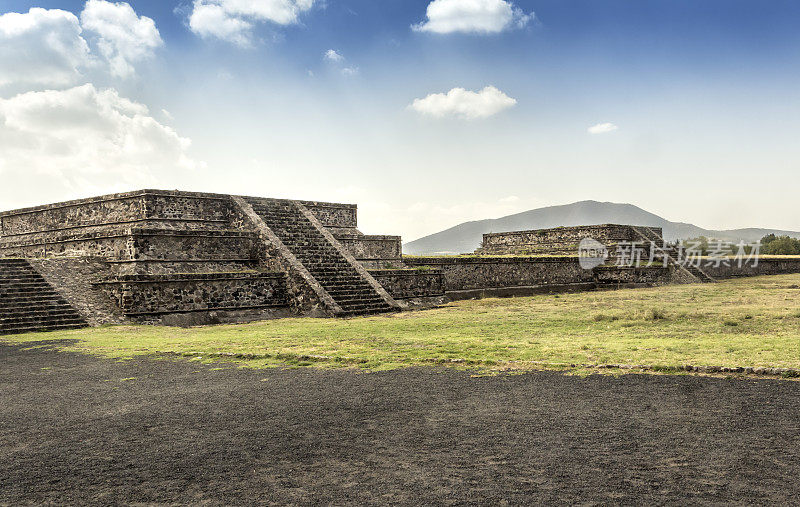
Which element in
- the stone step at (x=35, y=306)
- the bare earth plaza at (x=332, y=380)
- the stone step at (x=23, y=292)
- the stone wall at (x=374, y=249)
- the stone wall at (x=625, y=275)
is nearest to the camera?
the bare earth plaza at (x=332, y=380)

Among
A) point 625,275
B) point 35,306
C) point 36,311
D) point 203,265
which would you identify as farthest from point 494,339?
point 625,275

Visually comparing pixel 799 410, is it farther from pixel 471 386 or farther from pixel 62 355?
pixel 62 355

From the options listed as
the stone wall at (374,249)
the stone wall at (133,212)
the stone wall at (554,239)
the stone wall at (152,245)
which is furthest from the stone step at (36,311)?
the stone wall at (554,239)

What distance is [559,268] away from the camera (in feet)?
96.4

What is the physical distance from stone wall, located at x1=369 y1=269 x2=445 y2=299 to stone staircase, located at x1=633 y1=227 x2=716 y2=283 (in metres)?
18.9

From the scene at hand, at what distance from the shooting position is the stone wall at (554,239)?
112 ft

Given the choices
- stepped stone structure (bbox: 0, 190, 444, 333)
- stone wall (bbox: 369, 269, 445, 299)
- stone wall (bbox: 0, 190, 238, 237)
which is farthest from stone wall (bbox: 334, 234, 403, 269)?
stone wall (bbox: 0, 190, 238, 237)

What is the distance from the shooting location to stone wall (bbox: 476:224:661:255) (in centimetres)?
3400

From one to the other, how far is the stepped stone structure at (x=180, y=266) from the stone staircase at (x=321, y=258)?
1.7 inches

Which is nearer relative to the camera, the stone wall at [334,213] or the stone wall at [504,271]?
the stone wall at [334,213]

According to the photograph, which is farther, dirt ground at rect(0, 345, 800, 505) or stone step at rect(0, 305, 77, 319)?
stone step at rect(0, 305, 77, 319)

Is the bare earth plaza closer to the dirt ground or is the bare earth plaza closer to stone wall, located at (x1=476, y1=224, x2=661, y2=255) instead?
the dirt ground

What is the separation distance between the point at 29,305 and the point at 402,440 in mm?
13832

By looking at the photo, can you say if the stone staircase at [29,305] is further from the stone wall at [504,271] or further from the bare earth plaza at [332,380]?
the stone wall at [504,271]
